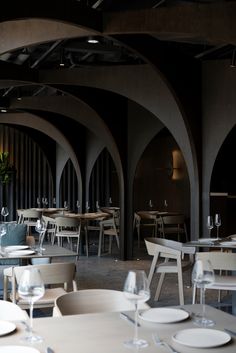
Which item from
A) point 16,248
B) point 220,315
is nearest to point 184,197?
point 16,248

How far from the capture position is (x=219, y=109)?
9070 mm

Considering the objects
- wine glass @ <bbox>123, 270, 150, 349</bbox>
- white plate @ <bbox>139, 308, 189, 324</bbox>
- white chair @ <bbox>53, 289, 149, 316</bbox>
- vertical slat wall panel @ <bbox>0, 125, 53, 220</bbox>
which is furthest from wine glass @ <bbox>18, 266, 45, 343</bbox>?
vertical slat wall panel @ <bbox>0, 125, 53, 220</bbox>

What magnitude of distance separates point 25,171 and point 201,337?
51.6 feet

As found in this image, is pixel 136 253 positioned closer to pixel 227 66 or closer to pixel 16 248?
pixel 227 66

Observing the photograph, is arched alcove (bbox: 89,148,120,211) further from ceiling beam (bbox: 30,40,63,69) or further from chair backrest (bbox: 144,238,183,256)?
chair backrest (bbox: 144,238,183,256)

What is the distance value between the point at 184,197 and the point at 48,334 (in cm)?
1212

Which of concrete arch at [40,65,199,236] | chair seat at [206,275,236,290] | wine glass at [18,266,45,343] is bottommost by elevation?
chair seat at [206,275,236,290]

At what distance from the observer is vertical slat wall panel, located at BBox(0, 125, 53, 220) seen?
57.7ft

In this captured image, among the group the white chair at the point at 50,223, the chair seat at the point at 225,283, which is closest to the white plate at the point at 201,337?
the chair seat at the point at 225,283

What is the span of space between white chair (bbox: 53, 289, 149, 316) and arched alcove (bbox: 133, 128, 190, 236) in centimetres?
1095

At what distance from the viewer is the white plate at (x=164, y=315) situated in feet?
9.02

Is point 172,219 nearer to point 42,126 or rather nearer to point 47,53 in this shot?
point 47,53

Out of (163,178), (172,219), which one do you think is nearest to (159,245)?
(172,219)

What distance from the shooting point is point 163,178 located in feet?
50.1
